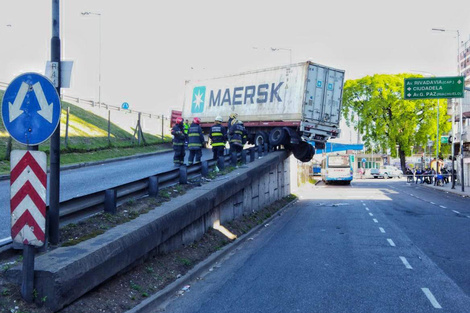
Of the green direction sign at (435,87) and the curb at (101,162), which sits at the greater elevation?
the green direction sign at (435,87)

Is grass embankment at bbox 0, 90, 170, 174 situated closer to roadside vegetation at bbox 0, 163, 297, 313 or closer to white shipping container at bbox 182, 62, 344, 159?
white shipping container at bbox 182, 62, 344, 159

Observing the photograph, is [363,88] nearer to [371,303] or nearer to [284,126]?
[284,126]

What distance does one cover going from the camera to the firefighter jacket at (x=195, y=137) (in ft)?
56.7

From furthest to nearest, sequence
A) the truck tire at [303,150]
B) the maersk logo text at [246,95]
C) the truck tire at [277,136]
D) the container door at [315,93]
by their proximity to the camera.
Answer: the maersk logo text at [246,95] < the truck tire at [303,150] < the truck tire at [277,136] < the container door at [315,93]

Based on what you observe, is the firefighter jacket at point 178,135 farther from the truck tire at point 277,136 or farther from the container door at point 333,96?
the container door at point 333,96

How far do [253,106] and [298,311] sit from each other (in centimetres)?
1956

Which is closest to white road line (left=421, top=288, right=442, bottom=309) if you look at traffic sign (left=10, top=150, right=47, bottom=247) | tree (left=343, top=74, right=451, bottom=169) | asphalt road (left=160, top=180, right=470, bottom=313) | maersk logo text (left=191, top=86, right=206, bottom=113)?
asphalt road (left=160, top=180, right=470, bottom=313)

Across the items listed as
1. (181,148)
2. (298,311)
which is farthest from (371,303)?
(181,148)

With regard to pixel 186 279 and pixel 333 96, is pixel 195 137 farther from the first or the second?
pixel 186 279

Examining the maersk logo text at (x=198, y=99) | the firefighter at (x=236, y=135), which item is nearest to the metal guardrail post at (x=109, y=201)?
the firefighter at (x=236, y=135)

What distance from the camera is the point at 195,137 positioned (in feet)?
57.8

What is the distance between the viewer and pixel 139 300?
680 cm

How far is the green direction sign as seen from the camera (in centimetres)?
2806

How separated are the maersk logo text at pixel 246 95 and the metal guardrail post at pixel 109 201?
52.8 feet
